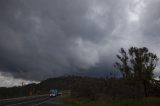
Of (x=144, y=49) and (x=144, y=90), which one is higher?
(x=144, y=49)

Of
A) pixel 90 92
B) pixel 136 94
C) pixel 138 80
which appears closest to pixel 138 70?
pixel 138 80

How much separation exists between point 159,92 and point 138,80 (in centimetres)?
392

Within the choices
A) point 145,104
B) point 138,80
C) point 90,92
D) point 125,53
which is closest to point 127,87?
point 138,80

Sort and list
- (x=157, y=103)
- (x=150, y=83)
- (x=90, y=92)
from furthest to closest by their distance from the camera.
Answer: (x=90, y=92), (x=150, y=83), (x=157, y=103)

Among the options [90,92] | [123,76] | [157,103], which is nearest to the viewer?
[157,103]

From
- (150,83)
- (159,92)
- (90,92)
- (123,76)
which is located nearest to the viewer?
(159,92)

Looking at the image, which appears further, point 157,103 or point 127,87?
point 127,87

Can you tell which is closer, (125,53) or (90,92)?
(125,53)

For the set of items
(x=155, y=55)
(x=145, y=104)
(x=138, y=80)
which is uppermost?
(x=155, y=55)

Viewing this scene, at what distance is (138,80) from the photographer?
4041cm

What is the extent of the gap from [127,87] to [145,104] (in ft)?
54.8

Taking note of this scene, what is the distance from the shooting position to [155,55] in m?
40.7

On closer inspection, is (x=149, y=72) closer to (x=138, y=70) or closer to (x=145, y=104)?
(x=138, y=70)

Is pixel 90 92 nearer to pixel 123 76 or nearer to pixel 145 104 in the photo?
pixel 123 76
